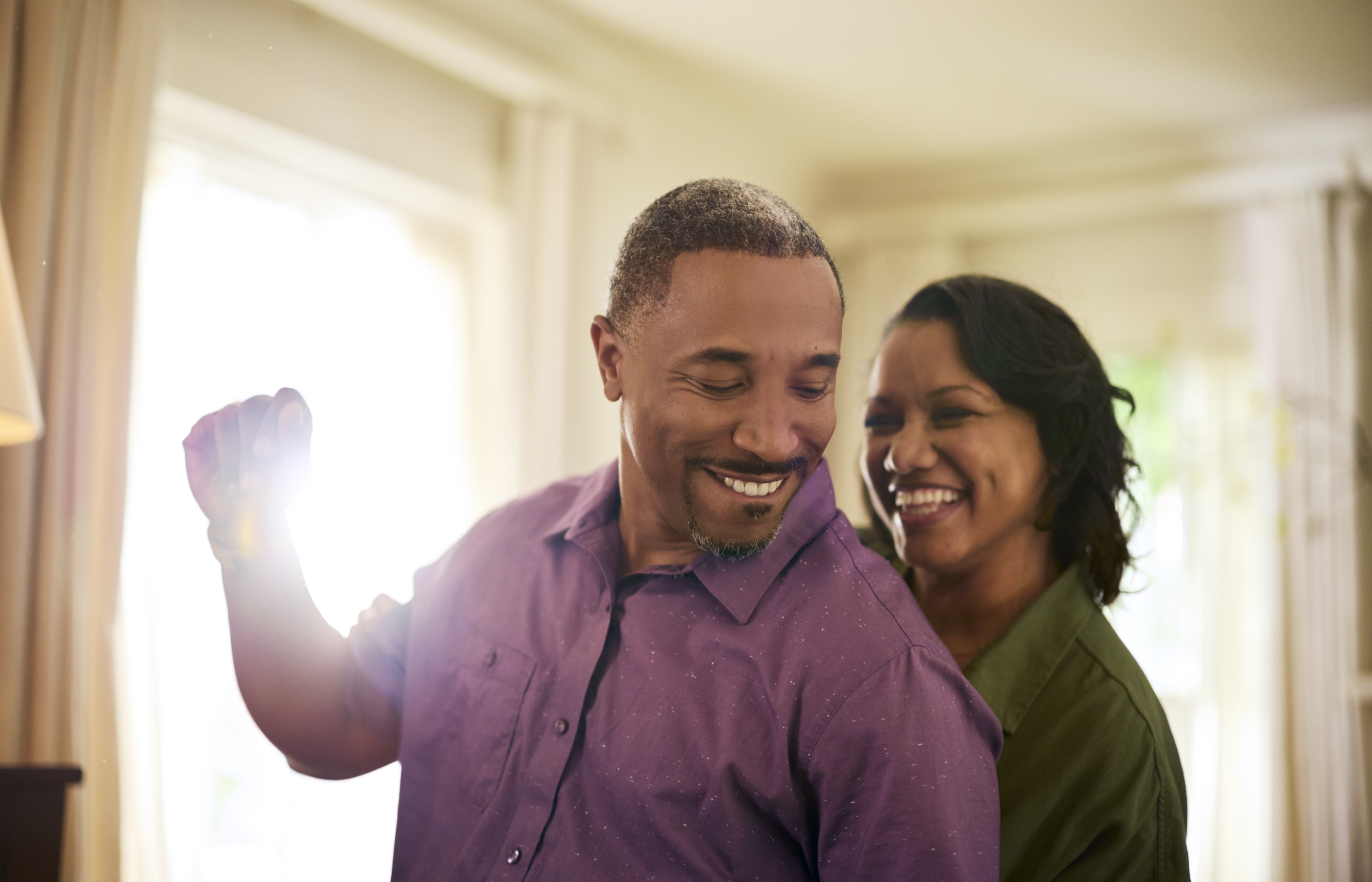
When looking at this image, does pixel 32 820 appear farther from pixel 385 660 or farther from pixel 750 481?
pixel 750 481

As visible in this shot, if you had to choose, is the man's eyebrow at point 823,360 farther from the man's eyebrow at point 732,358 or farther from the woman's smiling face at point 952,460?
the woman's smiling face at point 952,460

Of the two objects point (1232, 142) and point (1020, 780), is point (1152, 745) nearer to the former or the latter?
point (1020, 780)

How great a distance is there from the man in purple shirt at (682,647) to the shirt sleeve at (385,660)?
0.03 m

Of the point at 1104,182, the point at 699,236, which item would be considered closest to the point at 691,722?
the point at 699,236

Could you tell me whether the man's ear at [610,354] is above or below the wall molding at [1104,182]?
below

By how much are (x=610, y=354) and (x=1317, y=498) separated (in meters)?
3.82

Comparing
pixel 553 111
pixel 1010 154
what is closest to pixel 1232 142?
pixel 1010 154

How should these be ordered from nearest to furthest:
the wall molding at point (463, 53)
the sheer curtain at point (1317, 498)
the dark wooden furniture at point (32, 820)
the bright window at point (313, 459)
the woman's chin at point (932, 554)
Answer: the dark wooden furniture at point (32, 820) → the woman's chin at point (932, 554) → the bright window at point (313, 459) → the wall molding at point (463, 53) → the sheer curtain at point (1317, 498)

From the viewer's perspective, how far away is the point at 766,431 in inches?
37.7

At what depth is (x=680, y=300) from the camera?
3.28 ft

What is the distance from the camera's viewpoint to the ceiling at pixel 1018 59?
3.28 meters

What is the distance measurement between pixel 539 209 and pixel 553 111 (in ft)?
0.99

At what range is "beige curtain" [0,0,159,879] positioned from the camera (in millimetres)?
1781

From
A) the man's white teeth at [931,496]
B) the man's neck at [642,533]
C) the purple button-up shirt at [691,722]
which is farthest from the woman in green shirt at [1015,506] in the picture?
the man's neck at [642,533]
